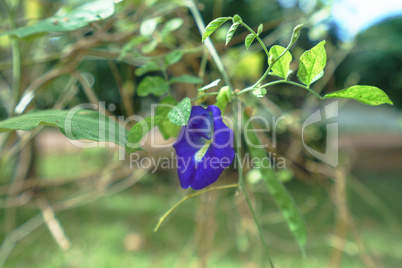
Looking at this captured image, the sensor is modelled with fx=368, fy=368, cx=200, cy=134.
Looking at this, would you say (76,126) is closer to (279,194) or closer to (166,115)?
(166,115)

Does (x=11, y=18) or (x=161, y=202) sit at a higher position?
(x=11, y=18)

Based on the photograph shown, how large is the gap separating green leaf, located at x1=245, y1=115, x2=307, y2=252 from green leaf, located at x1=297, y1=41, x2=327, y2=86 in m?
0.17

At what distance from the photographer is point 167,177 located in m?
4.46

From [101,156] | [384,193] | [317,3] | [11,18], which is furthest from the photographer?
[384,193]

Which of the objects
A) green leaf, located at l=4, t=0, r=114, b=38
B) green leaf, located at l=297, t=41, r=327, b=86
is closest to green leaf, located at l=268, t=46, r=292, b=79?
green leaf, located at l=297, t=41, r=327, b=86

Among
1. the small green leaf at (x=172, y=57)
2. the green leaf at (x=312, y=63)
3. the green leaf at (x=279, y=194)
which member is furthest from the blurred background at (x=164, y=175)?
the green leaf at (x=312, y=63)

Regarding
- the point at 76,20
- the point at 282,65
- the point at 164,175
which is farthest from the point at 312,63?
the point at 164,175

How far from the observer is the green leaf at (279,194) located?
0.56 meters

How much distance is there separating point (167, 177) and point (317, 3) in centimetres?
341

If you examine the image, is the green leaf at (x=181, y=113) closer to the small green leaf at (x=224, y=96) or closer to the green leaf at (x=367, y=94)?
the small green leaf at (x=224, y=96)

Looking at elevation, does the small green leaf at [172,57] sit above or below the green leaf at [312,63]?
below

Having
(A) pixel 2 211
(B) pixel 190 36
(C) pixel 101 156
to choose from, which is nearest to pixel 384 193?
(C) pixel 101 156

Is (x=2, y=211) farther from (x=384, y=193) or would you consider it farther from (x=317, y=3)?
(x=384, y=193)

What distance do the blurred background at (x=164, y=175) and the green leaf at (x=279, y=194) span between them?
15cm
